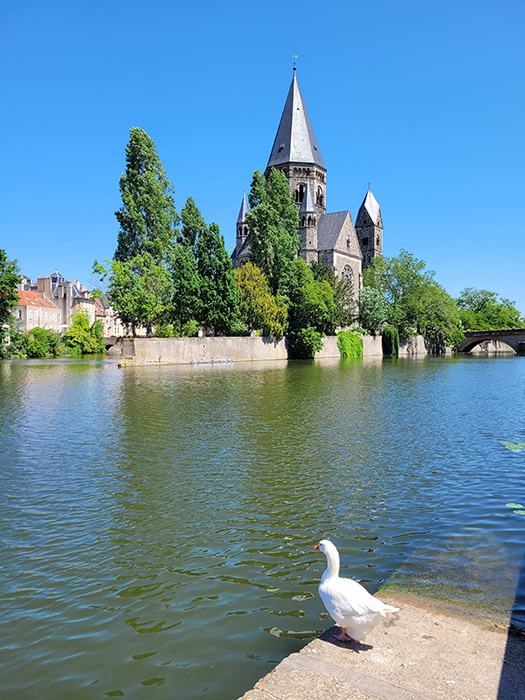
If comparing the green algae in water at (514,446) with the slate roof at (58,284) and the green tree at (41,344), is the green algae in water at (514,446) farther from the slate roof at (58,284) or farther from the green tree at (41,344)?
the slate roof at (58,284)

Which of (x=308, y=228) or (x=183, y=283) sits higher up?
(x=308, y=228)

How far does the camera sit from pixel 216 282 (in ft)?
156

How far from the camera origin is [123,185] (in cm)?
4547

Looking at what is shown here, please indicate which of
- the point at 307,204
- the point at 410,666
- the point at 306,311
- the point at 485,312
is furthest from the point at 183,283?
the point at 485,312

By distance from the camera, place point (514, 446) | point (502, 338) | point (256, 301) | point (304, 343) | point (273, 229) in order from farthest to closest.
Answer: point (502, 338) < point (304, 343) < point (273, 229) < point (256, 301) < point (514, 446)

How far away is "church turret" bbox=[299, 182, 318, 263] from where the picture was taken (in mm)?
75438

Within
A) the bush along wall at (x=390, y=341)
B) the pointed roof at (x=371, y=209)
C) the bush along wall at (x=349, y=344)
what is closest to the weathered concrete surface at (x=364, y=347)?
the bush along wall at (x=349, y=344)

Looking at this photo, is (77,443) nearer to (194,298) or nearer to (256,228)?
(194,298)

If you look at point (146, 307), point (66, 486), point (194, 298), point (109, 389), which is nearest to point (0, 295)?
point (146, 307)

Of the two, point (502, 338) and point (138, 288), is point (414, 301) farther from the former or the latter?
point (138, 288)

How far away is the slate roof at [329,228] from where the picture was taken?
79.4 meters

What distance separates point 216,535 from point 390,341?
68.2m

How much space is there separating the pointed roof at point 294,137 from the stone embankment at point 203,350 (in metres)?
32.2

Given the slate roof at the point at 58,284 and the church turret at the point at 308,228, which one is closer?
the church turret at the point at 308,228
